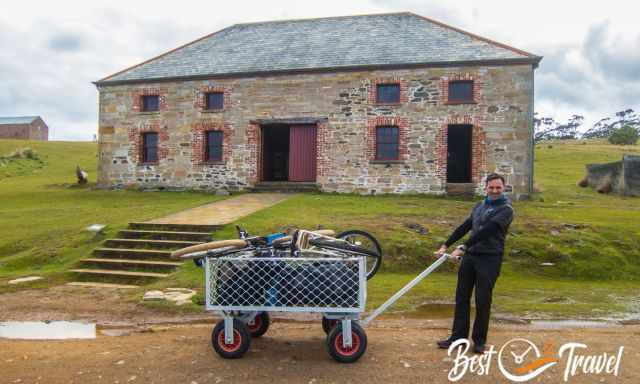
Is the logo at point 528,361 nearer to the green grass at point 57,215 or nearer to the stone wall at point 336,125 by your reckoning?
the green grass at point 57,215

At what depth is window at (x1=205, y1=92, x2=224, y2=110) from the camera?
846 inches

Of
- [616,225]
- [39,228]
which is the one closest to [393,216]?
[616,225]

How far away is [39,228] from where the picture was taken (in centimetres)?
1343

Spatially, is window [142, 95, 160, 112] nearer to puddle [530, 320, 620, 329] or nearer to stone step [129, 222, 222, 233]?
stone step [129, 222, 222, 233]

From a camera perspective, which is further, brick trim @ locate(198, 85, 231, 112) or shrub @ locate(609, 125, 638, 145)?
shrub @ locate(609, 125, 638, 145)

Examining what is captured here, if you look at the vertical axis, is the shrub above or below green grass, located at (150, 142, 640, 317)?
above

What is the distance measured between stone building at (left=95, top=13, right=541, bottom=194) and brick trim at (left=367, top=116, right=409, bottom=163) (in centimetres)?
6

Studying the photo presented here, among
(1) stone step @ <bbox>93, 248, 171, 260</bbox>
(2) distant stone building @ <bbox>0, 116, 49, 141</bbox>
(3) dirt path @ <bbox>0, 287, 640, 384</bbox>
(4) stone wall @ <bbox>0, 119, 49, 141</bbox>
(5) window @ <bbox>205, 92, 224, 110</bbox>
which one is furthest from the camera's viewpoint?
(2) distant stone building @ <bbox>0, 116, 49, 141</bbox>

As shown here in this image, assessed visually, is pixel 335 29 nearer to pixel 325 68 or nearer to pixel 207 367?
pixel 325 68

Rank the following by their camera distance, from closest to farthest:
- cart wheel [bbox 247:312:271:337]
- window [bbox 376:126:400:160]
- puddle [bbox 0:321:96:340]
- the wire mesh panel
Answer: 1. the wire mesh panel
2. cart wheel [bbox 247:312:271:337]
3. puddle [bbox 0:321:96:340]
4. window [bbox 376:126:400:160]

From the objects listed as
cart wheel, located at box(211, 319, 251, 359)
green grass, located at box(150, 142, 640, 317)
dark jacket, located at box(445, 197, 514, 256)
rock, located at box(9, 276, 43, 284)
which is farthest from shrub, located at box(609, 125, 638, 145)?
cart wheel, located at box(211, 319, 251, 359)

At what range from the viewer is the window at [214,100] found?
21.5 m

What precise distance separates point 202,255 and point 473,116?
15848mm

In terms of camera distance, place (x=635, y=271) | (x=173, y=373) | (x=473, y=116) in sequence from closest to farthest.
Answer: (x=173, y=373)
(x=635, y=271)
(x=473, y=116)
